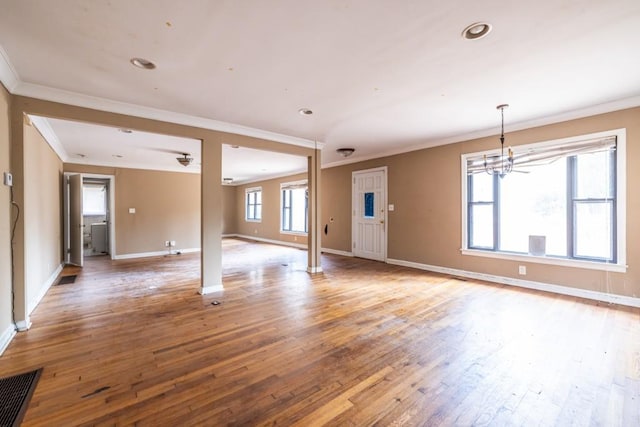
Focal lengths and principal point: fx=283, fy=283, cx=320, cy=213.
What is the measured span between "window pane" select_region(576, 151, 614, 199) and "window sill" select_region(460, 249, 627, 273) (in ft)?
2.94

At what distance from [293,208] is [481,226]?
19.7 ft

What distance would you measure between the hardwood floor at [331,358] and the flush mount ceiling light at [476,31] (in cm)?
252

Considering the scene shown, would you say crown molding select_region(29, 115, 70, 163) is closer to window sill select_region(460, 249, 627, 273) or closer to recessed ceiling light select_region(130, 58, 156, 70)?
recessed ceiling light select_region(130, 58, 156, 70)

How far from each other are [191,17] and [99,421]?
8.41 ft

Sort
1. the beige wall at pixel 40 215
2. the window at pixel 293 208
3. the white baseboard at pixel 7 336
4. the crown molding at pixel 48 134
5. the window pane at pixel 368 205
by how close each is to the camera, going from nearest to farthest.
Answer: the white baseboard at pixel 7 336, the beige wall at pixel 40 215, the crown molding at pixel 48 134, the window pane at pixel 368 205, the window at pixel 293 208

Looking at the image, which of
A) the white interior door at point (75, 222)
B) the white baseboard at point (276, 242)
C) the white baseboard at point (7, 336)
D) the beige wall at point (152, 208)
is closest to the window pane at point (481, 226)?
the white baseboard at point (276, 242)

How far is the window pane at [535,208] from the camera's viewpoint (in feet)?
13.4

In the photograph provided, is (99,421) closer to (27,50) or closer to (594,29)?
(27,50)

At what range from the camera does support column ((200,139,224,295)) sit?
4047 mm

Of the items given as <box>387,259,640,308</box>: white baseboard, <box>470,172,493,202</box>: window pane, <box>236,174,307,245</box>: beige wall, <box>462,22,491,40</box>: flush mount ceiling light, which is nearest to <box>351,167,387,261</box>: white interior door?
<box>387,259,640,308</box>: white baseboard

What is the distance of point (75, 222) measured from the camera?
19.9ft

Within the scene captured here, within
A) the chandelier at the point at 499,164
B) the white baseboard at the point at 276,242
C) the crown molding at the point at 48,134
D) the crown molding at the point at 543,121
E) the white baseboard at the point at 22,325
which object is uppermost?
the crown molding at the point at 543,121

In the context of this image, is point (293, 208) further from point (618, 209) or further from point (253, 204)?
point (618, 209)

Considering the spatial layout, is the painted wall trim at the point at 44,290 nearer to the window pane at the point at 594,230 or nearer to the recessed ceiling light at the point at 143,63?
the recessed ceiling light at the point at 143,63
